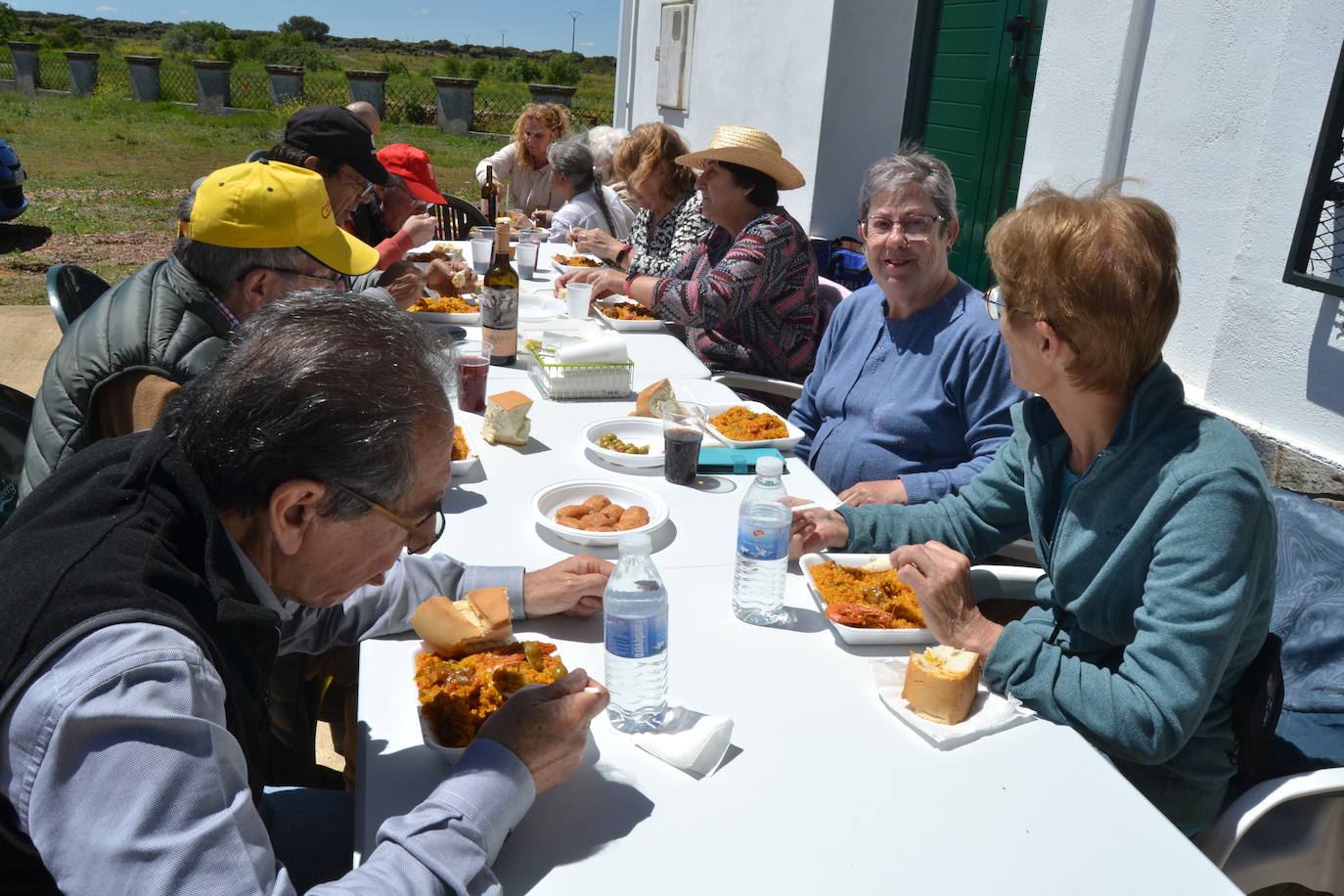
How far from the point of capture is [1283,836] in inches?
69.3

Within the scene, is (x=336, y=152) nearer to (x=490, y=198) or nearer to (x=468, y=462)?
(x=468, y=462)

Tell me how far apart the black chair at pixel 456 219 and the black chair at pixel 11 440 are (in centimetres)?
508

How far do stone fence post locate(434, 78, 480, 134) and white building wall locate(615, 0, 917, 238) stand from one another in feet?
43.9

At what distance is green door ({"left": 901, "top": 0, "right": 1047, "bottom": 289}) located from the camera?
5.73m

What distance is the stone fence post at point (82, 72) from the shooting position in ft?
78.1

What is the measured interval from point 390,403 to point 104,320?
128 centimetres

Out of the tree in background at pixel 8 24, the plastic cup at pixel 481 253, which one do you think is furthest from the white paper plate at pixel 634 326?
the tree in background at pixel 8 24

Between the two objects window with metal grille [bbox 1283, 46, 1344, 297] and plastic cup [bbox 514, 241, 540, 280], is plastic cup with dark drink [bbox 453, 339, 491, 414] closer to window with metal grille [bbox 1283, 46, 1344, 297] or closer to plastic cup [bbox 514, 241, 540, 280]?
plastic cup [bbox 514, 241, 540, 280]

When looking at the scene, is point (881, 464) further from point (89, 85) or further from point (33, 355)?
point (89, 85)

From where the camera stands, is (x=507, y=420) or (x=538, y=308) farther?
(x=538, y=308)

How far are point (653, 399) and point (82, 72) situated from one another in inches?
1071

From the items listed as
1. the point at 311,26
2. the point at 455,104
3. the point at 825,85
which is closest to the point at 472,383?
the point at 825,85

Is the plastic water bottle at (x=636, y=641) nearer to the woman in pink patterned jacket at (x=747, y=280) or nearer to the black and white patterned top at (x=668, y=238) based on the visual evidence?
the woman in pink patterned jacket at (x=747, y=280)

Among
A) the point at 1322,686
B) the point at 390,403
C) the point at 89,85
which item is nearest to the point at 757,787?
the point at 390,403
